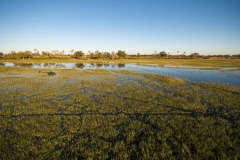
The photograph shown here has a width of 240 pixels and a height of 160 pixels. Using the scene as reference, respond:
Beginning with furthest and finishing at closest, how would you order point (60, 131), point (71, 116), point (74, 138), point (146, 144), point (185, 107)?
1. point (185, 107)
2. point (71, 116)
3. point (60, 131)
4. point (74, 138)
5. point (146, 144)

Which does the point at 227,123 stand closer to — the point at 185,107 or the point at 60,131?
the point at 185,107

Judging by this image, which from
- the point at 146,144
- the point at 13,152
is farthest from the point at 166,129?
the point at 13,152

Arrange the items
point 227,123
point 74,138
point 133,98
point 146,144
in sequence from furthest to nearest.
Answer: point 133,98, point 227,123, point 74,138, point 146,144

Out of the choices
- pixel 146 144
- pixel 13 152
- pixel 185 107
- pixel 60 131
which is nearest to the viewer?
pixel 13 152

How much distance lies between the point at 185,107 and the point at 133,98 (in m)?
6.39

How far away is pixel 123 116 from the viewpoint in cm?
1309

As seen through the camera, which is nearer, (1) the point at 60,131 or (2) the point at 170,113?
(1) the point at 60,131

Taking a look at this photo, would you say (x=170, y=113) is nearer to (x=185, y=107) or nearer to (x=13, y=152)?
(x=185, y=107)

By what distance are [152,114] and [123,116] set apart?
114 inches

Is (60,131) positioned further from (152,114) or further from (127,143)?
(152,114)

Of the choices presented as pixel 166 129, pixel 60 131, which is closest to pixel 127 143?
pixel 166 129

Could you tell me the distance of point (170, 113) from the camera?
13.9 m

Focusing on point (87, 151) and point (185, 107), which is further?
point (185, 107)

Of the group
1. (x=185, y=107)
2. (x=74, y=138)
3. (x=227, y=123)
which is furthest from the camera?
(x=185, y=107)
